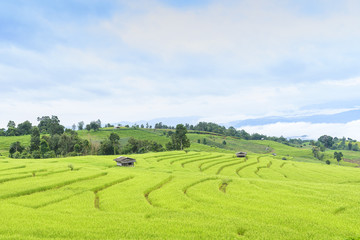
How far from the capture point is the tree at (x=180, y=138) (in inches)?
4596

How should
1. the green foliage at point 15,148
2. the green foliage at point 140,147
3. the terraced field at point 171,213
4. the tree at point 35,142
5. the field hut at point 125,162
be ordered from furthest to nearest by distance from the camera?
the green foliage at point 140,147 → the tree at point 35,142 → the green foliage at point 15,148 → the field hut at point 125,162 → the terraced field at point 171,213

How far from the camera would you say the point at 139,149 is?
393 feet

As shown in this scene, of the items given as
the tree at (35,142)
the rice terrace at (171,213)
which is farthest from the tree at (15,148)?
the rice terrace at (171,213)

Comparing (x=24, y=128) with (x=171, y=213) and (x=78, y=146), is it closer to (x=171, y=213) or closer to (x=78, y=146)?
(x=78, y=146)

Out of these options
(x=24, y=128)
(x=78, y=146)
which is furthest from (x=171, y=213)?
(x=24, y=128)

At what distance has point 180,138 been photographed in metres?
118

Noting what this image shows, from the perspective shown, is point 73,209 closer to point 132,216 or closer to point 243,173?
point 132,216

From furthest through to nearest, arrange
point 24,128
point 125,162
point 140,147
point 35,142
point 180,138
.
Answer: point 24,128 < point 140,147 < point 180,138 < point 35,142 < point 125,162

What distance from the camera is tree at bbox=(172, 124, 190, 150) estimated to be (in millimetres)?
116750

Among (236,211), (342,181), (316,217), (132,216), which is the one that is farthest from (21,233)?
(342,181)

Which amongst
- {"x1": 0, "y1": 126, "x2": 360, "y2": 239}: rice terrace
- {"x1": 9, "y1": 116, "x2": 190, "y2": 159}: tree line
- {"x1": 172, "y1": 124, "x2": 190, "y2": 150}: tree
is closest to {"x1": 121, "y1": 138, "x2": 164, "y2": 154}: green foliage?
{"x1": 9, "y1": 116, "x2": 190, "y2": 159}: tree line

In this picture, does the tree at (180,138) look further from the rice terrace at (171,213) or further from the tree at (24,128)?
the tree at (24,128)

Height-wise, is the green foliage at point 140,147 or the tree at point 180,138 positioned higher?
the tree at point 180,138

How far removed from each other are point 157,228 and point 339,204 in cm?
1932
